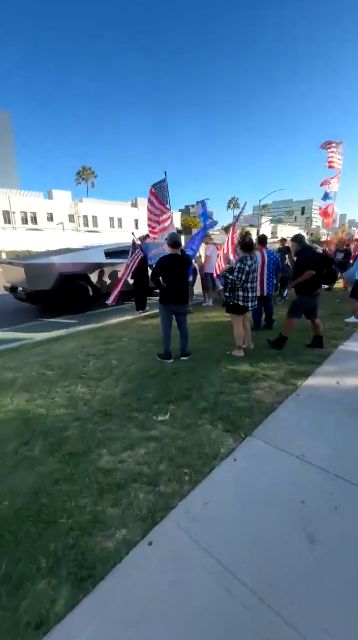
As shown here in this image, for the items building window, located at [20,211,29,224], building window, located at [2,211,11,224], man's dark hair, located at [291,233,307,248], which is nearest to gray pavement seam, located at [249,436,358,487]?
man's dark hair, located at [291,233,307,248]

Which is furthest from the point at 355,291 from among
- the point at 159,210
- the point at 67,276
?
the point at 67,276

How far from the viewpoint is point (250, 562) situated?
161cm

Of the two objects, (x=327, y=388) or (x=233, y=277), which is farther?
(x=233, y=277)

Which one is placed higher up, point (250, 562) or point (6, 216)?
point (6, 216)

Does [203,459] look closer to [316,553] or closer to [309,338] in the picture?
[316,553]

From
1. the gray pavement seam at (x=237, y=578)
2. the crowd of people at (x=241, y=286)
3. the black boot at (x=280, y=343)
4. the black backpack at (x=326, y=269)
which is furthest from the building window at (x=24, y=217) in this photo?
the gray pavement seam at (x=237, y=578)

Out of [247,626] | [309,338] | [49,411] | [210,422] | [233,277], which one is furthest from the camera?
[309,338]

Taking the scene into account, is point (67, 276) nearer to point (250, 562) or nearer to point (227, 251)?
point (227, 251)

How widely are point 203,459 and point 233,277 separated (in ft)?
7.63

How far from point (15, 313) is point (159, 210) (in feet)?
13.8

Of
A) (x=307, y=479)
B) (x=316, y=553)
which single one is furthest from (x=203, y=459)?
(x=316, y=553)

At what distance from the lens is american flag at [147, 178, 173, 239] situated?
20.2ft

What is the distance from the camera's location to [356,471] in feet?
7.14

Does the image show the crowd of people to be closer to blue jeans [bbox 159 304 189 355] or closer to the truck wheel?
blue jeans [bbox 159 304 189 355]
